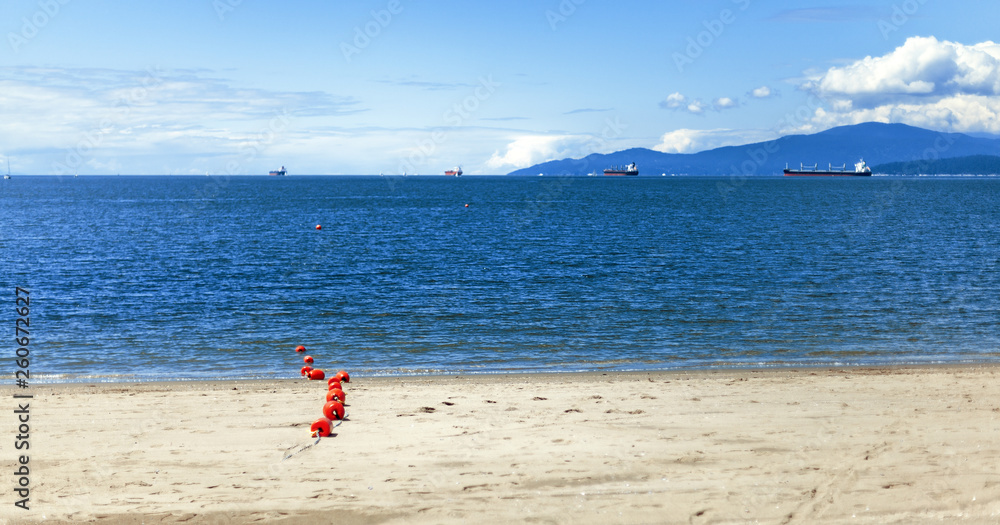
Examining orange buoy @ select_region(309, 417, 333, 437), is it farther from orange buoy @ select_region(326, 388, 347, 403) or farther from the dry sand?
orange buoy @ select_region(326, 388, 347, 403)

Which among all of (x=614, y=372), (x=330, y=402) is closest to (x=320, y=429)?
(x=330, y=402)

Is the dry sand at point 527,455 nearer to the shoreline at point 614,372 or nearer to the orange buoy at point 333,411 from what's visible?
the orange buoy at point 333,411

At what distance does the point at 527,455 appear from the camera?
35.8ft

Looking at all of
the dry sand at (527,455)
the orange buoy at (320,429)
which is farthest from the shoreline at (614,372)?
the orange buoy at (320,429)

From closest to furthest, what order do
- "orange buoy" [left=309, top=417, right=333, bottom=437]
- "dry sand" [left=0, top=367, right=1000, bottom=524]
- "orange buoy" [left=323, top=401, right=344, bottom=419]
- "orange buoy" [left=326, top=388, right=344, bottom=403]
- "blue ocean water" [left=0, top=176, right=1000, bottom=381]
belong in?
"dry sand" [left=0, top=367, right=1000, bottom=524] < "orange buoy" [left=309, top=417, right=333, bottom=437] < "orange buoy" [left=323, top=401, right=344, bottom=419] < "orange buoy" [left=326, top=388, right=344, bottom=403] < "blue ocean water" [left=0, top=176, right=1000, bottom=381]

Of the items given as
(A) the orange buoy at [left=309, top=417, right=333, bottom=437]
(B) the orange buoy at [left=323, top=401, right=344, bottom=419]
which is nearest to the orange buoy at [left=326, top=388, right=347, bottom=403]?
(B) the orange buoy at [left=323, top=401, right=344, bottom=419]

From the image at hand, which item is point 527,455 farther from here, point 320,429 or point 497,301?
point 497,301

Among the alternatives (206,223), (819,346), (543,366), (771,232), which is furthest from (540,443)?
(206,223)

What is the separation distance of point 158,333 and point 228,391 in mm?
8480

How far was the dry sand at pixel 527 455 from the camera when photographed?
916cm

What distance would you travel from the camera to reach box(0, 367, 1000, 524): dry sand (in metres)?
9.16

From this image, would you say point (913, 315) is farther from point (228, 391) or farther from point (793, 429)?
point (228, 391)

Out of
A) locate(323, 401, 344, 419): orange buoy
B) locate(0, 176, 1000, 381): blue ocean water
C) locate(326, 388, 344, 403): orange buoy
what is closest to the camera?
Result: locate(323, 401, 344, 419): orange buoy

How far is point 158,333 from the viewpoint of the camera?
22344 mm
